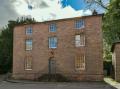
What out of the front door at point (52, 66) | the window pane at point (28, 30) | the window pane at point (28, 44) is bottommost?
the front door at point (52, 66)

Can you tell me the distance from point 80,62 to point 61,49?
377 cm

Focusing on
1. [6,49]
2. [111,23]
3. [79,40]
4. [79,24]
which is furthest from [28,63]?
[6,49]

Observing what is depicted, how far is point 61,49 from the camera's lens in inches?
1726

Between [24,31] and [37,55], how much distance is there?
5.08 meters

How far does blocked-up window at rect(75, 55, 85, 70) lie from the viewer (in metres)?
41.4

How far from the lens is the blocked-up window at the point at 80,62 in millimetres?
41375

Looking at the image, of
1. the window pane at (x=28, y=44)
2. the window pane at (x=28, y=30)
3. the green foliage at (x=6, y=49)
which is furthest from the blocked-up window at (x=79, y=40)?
the green foliage at (x=6, y=49)

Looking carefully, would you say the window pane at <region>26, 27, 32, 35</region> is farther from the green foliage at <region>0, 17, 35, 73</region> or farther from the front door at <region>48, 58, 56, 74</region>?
the green foliage at <region>0, 17, 35, 73</region>

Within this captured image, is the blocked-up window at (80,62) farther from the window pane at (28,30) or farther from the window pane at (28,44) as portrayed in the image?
the window pane at (28,30)

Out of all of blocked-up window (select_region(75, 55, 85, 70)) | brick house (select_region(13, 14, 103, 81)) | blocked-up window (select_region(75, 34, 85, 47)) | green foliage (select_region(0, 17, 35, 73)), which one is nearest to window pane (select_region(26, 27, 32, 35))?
brick house (select_region(13, 14, 103, 81))

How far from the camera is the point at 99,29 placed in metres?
40.6

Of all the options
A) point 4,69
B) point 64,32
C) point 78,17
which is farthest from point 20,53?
point 4,69

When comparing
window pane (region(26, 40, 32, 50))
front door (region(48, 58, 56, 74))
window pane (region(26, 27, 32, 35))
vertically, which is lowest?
front door (region(48, 58, 56, 74))

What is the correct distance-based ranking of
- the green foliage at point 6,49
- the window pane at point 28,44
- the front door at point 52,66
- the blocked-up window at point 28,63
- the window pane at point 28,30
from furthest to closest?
the green foliage at point 6,49, the window pane at point 28,30, the window pane at point 28,44, the blocked-up window at point 28,63, the front door at point 52,66
